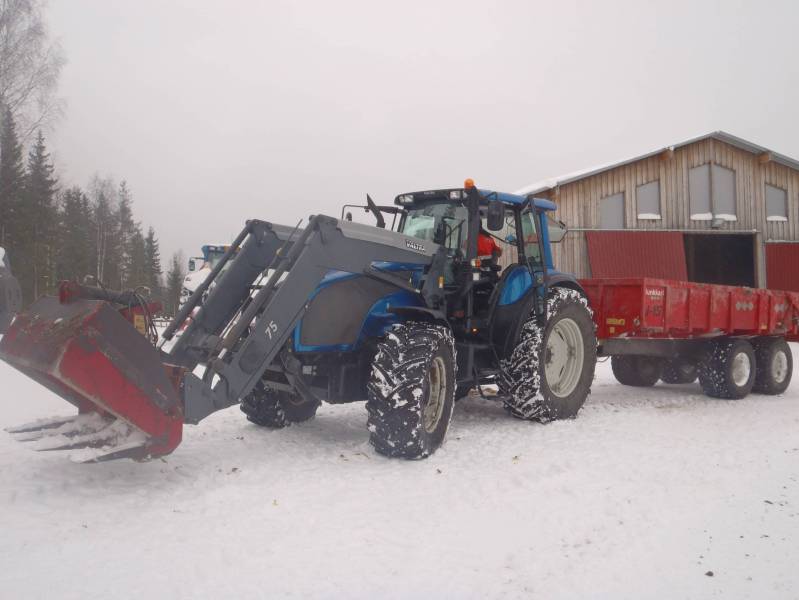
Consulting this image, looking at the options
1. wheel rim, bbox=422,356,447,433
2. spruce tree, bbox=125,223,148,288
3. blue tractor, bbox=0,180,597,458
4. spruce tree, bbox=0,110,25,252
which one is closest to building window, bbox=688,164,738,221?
A: blue tractor, bbox=0,180,597,458

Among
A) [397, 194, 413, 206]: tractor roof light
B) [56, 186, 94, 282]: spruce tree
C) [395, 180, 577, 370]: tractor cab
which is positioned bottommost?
[395, 180, 577, 370]: tractor cab

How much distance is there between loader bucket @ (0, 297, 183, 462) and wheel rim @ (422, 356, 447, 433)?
2.13m

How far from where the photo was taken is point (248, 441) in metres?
5.45

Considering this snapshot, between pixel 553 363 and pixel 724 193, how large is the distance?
15.0 m

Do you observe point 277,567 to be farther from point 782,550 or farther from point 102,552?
point 782,550

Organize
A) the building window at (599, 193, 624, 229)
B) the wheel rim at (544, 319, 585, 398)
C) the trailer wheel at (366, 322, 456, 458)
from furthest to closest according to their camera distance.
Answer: the building window at (599, 193, 624, 229), the wheel rim at (544, 319, 585, 398), the trailer wheel at (366, 322, 456, 458)

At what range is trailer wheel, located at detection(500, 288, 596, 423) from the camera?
6.21 meters

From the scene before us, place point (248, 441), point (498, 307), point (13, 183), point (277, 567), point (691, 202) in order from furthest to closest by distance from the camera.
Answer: point (13, 183), point (691, 202), point (498, 307), point (248, 441), point (277, 567)

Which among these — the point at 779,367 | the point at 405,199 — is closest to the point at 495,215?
the point at 405,199

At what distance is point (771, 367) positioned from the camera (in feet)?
31.2

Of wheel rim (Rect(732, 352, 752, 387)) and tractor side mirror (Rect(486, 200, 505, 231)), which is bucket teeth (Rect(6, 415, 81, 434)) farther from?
wheel rim (Rect(732, 352, 752, 387))

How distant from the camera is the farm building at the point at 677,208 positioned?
1770 centimetres

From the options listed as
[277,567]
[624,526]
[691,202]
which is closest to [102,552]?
[277,567]

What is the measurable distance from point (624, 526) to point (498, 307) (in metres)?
2.94
